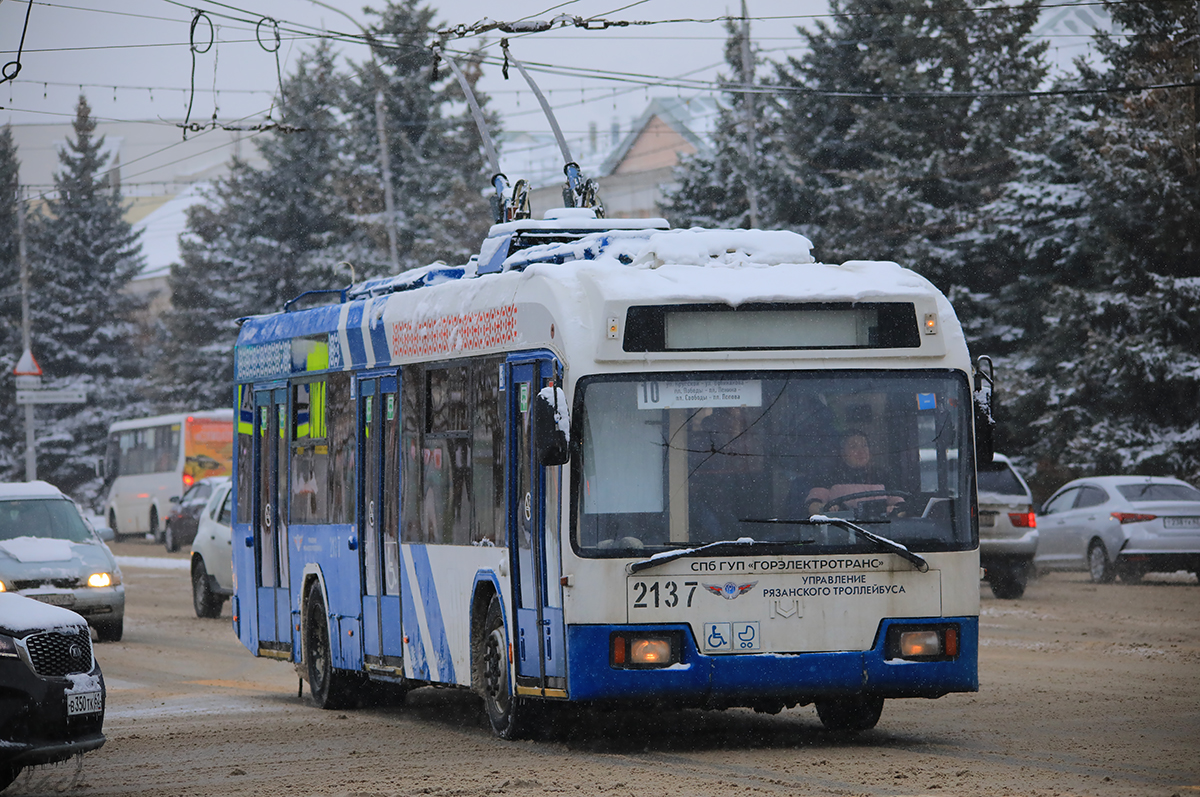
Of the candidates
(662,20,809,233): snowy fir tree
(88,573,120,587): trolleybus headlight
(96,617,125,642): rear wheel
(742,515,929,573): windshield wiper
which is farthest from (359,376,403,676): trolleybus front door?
(662,20,809,233): snowy fir tree

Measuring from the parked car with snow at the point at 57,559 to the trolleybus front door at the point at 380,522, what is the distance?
8.02 metres

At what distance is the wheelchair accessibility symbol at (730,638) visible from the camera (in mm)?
10484

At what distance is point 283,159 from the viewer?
6244 cm

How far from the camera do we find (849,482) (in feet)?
35.3

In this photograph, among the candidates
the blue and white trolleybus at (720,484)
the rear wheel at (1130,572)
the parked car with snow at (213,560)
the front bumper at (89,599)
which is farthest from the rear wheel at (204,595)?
the blue and white trolleybus at (720,484)

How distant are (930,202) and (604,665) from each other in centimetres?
3371

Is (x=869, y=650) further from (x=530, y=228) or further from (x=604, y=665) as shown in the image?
(x=530, y=228)

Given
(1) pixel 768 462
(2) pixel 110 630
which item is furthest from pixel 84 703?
(2) pixel 110 630

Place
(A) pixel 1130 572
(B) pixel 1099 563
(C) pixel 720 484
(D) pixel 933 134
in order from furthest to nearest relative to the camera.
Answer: (D) pixel 933 134 < (A) pixel 1130 572 < (B) pixel 1099 563 < (C) pixel 720 484

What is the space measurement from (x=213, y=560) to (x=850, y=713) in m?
15.1

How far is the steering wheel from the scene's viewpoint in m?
10.7

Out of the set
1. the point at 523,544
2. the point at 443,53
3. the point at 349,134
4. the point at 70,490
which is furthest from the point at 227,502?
the point at 70,490

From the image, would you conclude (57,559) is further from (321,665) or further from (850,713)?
(850,713)

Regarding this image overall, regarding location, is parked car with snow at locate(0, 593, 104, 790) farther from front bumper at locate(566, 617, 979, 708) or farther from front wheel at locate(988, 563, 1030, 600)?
front wheel at locate(988, 563, 1030, 600)
